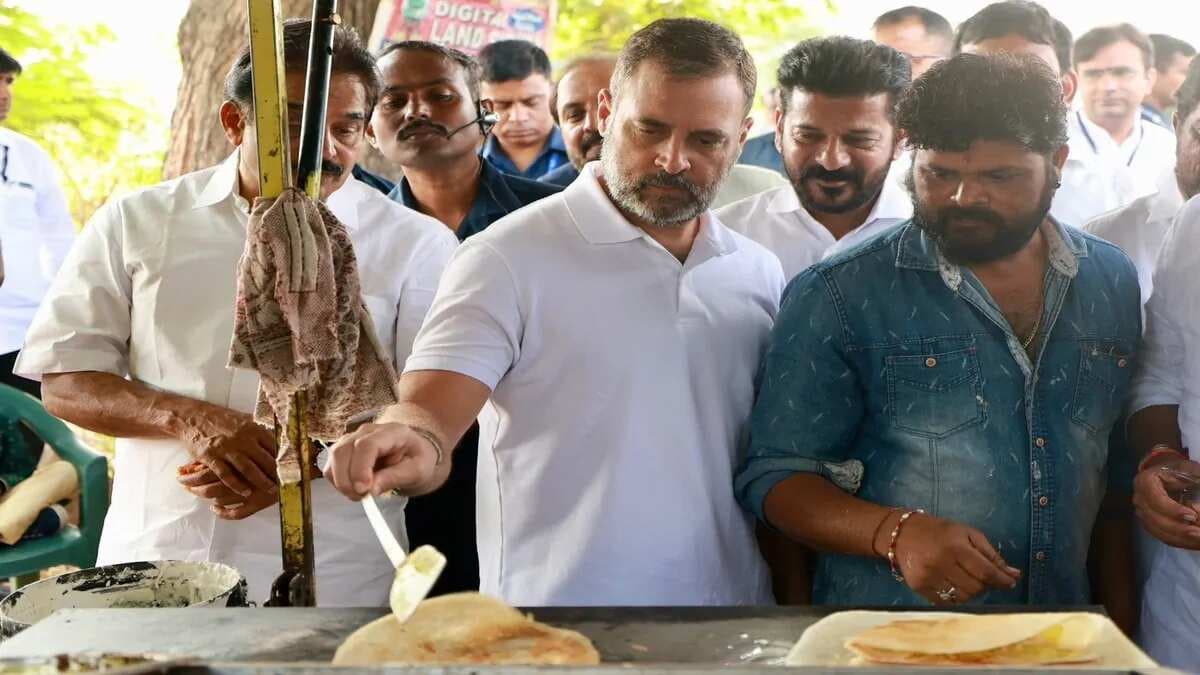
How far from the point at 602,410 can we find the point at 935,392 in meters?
0.57

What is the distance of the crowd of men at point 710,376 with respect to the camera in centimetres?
203

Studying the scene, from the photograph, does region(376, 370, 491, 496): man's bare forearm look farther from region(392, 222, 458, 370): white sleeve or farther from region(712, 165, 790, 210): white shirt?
region(712, 165, 790, 210): white shirt

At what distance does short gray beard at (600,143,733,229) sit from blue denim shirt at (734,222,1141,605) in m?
0.25

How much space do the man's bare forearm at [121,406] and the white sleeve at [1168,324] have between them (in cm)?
172

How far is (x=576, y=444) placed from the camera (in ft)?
6.88

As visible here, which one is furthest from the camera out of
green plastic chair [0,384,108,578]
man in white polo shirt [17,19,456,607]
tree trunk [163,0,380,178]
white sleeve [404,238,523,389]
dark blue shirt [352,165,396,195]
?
tree trunk [163,0,380,178]

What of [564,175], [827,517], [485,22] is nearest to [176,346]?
[827,517]

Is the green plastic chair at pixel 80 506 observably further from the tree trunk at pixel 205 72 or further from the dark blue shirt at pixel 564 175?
the dark blue shirt at pixel 564 175

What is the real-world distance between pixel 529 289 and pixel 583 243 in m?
0.15

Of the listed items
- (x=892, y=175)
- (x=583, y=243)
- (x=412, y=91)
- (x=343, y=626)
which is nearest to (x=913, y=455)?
(x=583, y=243)

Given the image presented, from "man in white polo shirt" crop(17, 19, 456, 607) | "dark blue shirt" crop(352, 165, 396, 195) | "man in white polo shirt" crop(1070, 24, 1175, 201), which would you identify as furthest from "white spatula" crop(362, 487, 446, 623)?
"man in white polo shirt" crop(1070, 24, 1175, 201)

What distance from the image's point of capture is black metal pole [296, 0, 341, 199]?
5.15ft

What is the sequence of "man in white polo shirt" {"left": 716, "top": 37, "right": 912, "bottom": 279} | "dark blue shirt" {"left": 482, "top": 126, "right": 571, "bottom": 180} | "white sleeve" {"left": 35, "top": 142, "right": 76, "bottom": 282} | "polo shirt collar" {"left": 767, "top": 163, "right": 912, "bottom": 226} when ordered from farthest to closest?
"white sleeve" {"left": 35, "top": 142, "right": 76, "bottom": 282}, "dark blue shirt" {"left": 482, "top": 126, "right": 571, "bottom": 180}, "polo shirt collar" {"left": 767, "top": 163, "right": 912, "bottom": 226}, "man in white polo shirt" {"left": 716, "top": 37, "right": 912, "bottom": 279}

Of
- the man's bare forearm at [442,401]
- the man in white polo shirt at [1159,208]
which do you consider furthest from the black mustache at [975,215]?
the man's bare forearm at [442,401]
